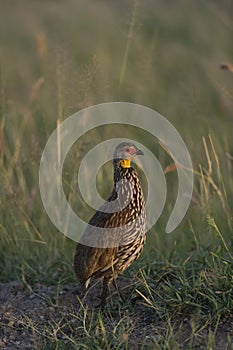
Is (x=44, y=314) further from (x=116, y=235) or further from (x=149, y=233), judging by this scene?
(x=149, y=233)

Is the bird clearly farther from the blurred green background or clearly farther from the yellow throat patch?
the blurred green background

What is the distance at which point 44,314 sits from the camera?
4754mm

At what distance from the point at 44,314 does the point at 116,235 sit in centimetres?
71

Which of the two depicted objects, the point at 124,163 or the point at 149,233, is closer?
the point at 124,163

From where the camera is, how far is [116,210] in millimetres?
4758

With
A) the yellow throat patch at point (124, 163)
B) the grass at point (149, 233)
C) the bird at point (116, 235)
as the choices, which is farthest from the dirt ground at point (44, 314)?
the yellow throat patch at point (124, 163)

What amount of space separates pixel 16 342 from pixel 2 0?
10427 millimetres

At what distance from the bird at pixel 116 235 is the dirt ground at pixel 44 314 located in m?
0.21

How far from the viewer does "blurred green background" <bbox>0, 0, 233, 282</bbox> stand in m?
5.59

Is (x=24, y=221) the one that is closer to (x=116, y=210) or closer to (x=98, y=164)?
(x=98, y=164)

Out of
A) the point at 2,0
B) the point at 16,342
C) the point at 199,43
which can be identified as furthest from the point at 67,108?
the point at 2,0

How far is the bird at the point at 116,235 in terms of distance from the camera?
4645mm

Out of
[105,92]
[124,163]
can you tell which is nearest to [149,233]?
[124,163]

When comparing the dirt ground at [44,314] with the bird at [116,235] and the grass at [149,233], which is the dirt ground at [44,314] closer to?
the grass at [149,233]
